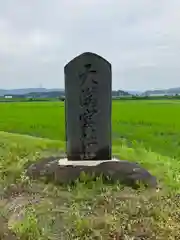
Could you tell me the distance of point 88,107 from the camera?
18.9 feet

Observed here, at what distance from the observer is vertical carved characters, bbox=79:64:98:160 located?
5.72m

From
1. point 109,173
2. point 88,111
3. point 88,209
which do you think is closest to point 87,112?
point 88,111

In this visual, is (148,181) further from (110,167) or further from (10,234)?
(10,234)

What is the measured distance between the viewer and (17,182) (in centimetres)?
553

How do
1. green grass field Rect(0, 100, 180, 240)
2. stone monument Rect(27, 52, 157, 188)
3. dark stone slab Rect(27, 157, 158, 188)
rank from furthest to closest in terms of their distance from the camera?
stone monument Rect(27, 52, 157, 188) < dark stone slab Rect(27, 157, 158, 188) < green grass field Rect(0, 100, 180, 240)

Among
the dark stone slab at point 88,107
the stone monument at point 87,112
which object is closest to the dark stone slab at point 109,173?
the stone monument at point 87,112

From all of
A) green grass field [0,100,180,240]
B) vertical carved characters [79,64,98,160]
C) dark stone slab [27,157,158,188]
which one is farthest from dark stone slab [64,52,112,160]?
green grass field [0,100,180,240]

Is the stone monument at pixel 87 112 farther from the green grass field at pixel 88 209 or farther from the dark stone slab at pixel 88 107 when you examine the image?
the green grass field at pixel 88 209

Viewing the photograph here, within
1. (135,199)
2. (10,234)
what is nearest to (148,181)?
(135,199)

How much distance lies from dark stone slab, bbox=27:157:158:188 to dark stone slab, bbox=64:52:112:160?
1.26 feet

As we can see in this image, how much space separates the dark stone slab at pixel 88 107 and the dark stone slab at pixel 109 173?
0.38m

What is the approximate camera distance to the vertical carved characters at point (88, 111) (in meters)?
5.72

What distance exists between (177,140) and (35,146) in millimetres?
5418

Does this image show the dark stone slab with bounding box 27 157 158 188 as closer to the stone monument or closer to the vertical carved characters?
the stone monument
